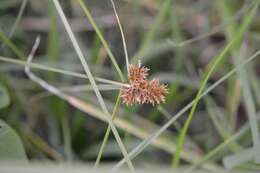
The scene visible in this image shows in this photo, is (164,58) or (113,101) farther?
(164,58)

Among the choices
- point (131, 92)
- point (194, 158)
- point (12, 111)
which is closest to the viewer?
point (131, 92)

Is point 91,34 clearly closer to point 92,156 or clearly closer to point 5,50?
point 5,50

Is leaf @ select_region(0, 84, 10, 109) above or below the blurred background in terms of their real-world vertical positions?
below

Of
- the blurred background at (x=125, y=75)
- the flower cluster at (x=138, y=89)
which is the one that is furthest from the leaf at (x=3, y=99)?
the flower cluster at (x=138, y=89)

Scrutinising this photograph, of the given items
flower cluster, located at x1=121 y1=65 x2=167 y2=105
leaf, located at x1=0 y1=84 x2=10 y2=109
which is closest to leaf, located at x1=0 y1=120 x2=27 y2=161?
leaf, located at x1=0 y1=84 x2=10 y2=109

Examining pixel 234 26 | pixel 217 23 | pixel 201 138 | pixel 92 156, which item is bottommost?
pixel 92 156

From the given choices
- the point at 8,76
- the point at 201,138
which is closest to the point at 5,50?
the point at 8,76

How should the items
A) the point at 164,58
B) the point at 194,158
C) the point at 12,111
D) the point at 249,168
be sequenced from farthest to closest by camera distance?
the point at 164,58 < the point at 12,111 < the point at 194,158 < the point at 249,168

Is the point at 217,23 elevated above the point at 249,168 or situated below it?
above

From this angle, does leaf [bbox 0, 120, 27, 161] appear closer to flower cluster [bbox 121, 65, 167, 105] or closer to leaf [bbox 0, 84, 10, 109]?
leaf [bbox 0, 84, 10, 109]
